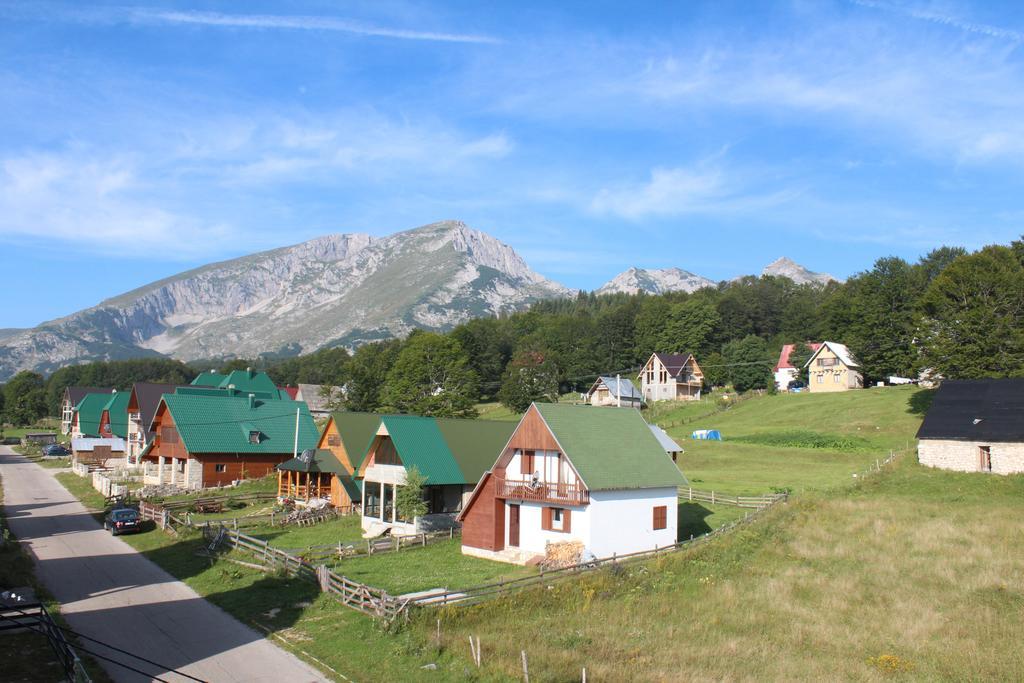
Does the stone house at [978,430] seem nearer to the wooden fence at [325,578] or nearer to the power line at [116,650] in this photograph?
the wooden fence at [325,578]

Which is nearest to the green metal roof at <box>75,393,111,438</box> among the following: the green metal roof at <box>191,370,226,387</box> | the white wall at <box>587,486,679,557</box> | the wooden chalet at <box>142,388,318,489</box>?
the green metal roof at <box>191,370,226,387</box>

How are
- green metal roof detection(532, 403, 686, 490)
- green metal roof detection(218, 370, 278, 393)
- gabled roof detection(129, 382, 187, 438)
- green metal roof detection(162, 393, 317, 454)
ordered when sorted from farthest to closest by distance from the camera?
green metal roof detection(218, 370, 278, 393) < gabled roof detection(129, 382, 187, 438) < green metal roof detection(162, 393, 317, 454) < green metal roof detection(532, 403, 686, 490)

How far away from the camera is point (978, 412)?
1922 inches

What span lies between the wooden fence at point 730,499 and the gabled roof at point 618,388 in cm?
5686

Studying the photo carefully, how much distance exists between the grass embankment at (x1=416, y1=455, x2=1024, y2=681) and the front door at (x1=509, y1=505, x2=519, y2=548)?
287 inches

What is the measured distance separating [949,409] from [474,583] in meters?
38.7

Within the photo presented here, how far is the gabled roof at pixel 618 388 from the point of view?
107688 mm

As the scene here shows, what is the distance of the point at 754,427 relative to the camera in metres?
81.2

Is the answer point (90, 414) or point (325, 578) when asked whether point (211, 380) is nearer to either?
point (90, 414)

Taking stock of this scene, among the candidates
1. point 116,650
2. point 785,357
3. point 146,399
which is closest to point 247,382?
point 146,399

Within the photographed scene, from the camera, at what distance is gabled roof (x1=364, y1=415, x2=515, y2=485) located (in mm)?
42594

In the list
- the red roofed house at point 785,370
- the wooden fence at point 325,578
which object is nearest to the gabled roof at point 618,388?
the red roofed house at point 785,370

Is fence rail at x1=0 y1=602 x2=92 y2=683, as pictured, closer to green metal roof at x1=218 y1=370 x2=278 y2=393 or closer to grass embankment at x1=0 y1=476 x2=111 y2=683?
grass embankment at x1=0 y1=476 x2=111 y2=683

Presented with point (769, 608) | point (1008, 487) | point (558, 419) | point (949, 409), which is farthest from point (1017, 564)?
point (949, 409)
